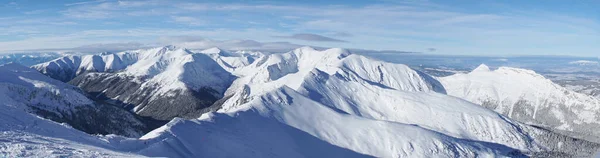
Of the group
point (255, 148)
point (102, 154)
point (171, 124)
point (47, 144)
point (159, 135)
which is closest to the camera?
point (102, 154)

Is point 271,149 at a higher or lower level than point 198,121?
lower

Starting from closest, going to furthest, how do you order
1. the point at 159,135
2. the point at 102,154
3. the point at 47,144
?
the point at 102,154 → the point at 47,144 → the point at 159,135

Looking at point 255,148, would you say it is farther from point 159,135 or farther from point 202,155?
point 159,135

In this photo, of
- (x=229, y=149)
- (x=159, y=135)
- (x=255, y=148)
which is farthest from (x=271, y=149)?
(x=159, y=135)

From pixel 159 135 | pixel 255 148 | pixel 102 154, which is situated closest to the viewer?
pixel 102 154

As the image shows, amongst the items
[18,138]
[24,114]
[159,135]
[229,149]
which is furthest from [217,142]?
[18,138]

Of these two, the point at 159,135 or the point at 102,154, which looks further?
the point at 159,135

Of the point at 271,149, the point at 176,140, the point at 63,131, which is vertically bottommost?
the point at 271,149

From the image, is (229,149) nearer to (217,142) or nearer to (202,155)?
(217,142)

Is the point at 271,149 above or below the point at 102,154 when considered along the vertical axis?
below
